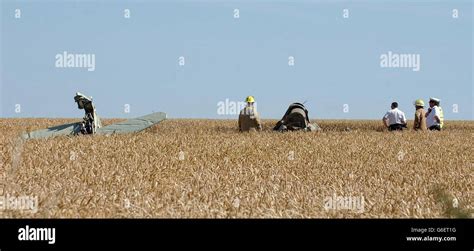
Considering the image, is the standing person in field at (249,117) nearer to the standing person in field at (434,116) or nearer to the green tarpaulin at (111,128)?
the green tarpaulin at (111,128)

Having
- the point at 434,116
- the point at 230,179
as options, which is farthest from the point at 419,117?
the point at 230,179

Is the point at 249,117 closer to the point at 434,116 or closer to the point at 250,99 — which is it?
the point at 250,99

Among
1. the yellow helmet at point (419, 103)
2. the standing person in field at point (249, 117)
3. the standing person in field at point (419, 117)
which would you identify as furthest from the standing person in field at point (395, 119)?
the standing person in field at point (249, 117)

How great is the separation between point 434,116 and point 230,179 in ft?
50.9

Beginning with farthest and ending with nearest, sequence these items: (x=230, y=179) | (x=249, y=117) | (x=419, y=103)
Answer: (x=419, y=103) < (x=249, y=117) < (x=230, y=179)

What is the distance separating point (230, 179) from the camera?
6965 mm

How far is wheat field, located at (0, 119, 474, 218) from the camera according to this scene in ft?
16.9

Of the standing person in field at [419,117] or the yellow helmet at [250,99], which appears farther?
the standing person in field at [419,117]

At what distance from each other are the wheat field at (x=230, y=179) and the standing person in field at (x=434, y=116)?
9183mm

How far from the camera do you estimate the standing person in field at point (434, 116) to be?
21172mm
